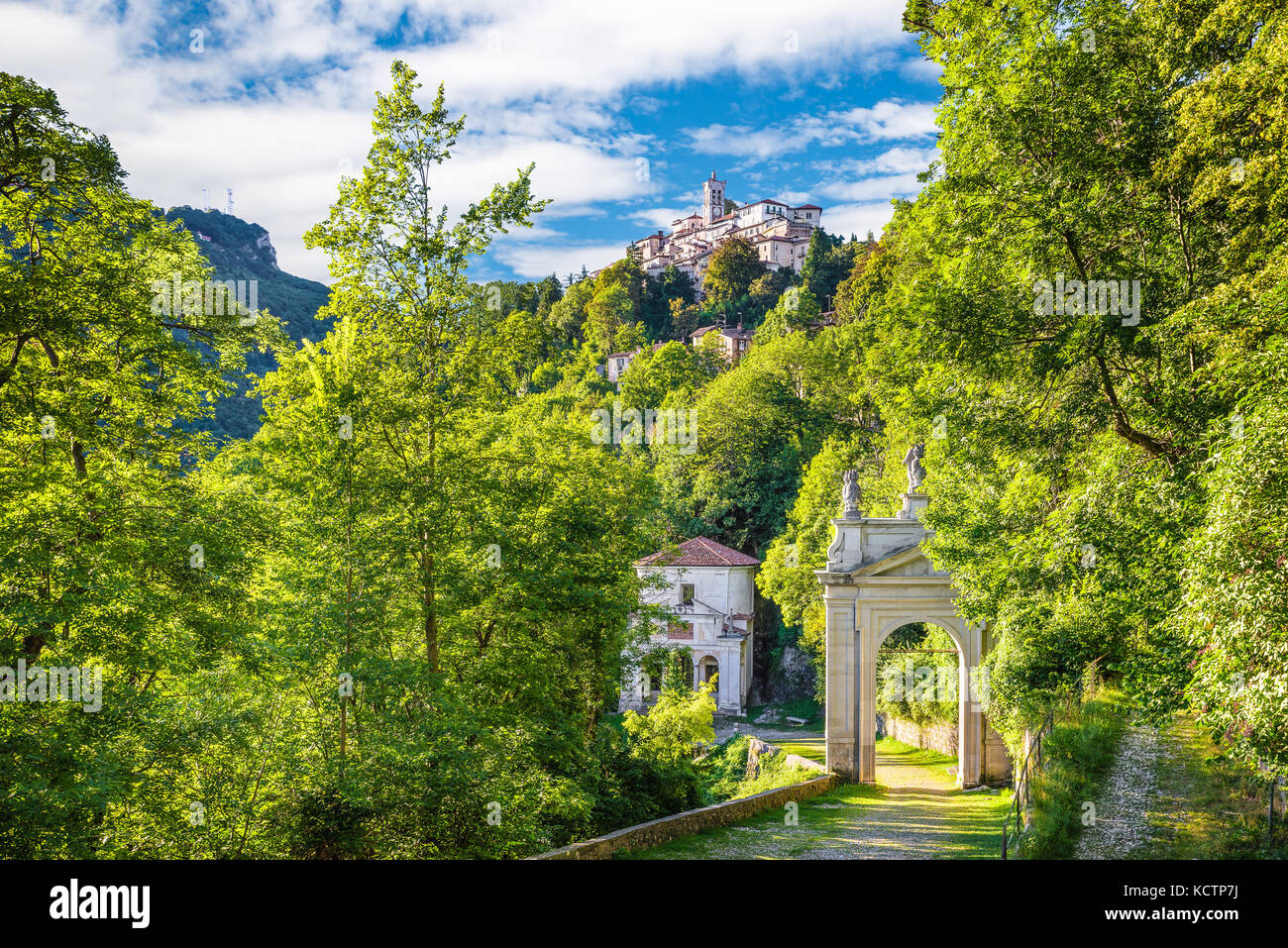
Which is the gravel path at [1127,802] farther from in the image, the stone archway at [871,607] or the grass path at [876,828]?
the stone archway at [871,607]

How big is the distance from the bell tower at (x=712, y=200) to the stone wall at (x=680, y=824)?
163 metres

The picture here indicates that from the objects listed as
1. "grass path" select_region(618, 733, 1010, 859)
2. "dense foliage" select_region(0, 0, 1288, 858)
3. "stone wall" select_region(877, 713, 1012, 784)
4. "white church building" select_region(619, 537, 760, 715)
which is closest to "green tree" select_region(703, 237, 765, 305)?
"white church building" select_region(619, 537, 760, 715)

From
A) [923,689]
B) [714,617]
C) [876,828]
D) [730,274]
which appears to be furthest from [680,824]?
[730,274]

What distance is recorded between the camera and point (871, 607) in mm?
28578

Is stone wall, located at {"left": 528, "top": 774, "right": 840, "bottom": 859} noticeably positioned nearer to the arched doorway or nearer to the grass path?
the grass path

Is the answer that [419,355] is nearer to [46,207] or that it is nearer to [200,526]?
[200,526]

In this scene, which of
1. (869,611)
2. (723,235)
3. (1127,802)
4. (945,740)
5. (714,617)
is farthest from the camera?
(723,235)

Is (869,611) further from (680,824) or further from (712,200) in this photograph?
(712,200)

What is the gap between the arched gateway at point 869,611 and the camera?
2794 centimetres

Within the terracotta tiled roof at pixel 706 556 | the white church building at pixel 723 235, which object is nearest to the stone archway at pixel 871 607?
the terracotta tiled roof at pixel 706 556

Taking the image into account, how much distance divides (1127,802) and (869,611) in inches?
611
